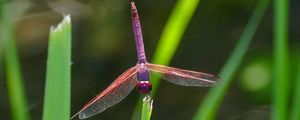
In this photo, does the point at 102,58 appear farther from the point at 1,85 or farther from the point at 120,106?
the point at 1,85

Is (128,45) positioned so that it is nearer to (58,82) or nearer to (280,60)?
(280,60)

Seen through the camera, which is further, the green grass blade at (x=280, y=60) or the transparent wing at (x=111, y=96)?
the green grass blade at (x=280, y=60)

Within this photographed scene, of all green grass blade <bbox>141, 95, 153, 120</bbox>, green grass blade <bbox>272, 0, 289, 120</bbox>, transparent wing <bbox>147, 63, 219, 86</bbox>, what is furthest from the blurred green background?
green grass blade <bbox>141, 95, 153, 120</bbox>

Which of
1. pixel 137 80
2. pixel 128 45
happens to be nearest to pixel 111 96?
pixel 137 80

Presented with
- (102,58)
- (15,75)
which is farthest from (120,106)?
(15,75)

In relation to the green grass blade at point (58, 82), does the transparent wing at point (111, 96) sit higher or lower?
lower

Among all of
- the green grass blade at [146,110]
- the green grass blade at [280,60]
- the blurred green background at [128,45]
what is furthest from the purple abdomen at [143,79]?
the blurred green background at [128,45]

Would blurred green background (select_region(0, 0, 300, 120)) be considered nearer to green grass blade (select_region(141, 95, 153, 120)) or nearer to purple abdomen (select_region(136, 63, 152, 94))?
purple abdomen (select_region(136, 63, 152, 94))

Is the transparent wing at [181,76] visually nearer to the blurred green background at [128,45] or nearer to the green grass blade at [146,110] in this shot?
the green grass blade at [146,110]
